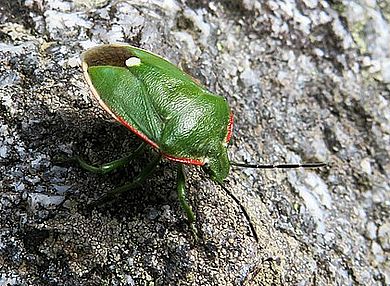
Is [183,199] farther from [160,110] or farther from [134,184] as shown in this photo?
[160,110]

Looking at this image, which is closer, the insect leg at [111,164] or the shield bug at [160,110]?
the shield bug at [160,110]

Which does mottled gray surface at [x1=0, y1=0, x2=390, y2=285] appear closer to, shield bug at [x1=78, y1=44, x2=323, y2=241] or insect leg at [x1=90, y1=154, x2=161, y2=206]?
insect leg at [x1=90, y1=154, x2=161, y2=206]

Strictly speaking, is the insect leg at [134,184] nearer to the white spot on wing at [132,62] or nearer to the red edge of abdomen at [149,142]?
the red edge of abdomen at [149,142]

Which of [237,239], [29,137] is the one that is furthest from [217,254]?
[29,137]

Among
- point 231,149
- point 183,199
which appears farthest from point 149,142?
point 231,149

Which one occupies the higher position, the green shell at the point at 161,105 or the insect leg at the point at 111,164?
the green shell at the point at 161,105

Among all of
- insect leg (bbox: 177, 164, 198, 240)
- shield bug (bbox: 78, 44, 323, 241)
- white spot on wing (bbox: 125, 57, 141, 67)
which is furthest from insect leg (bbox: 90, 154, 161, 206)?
white spot on wing (bbox: 125, 57, 141, 67)

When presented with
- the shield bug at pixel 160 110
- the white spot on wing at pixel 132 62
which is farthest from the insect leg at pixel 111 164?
the white spot on wing at pixel 132 62

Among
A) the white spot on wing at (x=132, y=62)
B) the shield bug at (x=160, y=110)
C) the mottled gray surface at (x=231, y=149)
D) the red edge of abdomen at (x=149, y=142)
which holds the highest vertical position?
the white spot on wing at (x=132, y=62)
